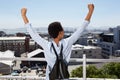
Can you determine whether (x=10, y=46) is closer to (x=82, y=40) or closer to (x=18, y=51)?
(x=18, y=51)

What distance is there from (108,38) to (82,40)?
2337 cm

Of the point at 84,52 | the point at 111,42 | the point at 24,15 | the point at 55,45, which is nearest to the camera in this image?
the point at 55,45

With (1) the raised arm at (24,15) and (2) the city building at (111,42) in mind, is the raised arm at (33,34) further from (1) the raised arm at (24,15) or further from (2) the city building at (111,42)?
(2) the city building at (111,42)

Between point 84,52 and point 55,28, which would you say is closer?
point 55,28

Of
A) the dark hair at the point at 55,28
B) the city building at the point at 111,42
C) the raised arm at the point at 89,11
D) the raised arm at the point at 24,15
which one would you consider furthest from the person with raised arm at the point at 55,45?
the city building at the point at 111,42

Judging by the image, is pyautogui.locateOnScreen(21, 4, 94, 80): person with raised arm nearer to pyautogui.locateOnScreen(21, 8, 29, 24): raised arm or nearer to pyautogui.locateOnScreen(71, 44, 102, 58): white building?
pyautogui.locateOnScreen(21, 8, 29, 24): raised arm

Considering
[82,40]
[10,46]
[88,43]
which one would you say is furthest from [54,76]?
[82,40]

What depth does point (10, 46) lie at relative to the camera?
247ft

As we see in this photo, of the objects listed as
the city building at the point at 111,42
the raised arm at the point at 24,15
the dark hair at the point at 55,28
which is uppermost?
the raised arm at the point at 24,15

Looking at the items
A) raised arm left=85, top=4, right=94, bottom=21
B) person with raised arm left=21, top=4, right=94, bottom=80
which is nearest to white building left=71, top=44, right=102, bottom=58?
raised arm left=85, top=4, right=94, bottom=21

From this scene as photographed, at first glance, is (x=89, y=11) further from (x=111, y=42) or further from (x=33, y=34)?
(x=111, y=42)

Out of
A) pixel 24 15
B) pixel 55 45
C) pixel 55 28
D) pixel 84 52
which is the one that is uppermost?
pixel 24 15

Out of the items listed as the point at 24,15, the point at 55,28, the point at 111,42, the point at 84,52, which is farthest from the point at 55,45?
the point at 111,42

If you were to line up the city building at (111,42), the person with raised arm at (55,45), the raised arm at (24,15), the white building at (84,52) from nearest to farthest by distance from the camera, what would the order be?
the person with raised arm at (55,45) → the raised arm at (24,15) → the white building at (84,52) → the city building at (111,42)
